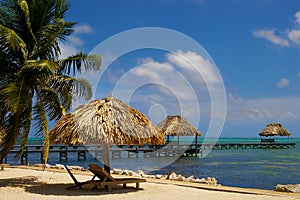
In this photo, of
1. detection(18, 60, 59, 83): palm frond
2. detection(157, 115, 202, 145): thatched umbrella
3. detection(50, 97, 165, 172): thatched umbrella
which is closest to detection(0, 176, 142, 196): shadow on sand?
detection(50, 97, 165, 172): thatched umbrella

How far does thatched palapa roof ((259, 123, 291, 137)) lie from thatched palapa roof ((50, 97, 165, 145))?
45580 millimetres

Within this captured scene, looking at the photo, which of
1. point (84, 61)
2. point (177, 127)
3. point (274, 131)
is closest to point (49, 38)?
Result: point (84, 61)

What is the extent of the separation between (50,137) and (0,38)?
9.92ft

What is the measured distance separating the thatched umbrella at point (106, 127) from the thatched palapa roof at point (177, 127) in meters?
20.9

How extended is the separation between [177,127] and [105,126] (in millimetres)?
22636

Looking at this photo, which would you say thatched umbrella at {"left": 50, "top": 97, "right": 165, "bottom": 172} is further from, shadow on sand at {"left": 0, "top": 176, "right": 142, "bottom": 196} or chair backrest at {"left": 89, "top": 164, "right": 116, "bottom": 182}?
shadow on sand at {"left": 0, "top": 176, "right": 142, "bottom": 196}

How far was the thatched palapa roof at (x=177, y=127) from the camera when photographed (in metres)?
31.2

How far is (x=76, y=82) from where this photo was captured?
37.4 ft

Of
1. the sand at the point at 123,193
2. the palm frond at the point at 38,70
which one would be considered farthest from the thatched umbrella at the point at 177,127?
the palm frond at the point at 38,70

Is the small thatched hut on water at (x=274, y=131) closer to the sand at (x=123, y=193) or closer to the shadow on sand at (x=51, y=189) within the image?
the sand at (x=123, y=193)

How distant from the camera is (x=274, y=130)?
173ft

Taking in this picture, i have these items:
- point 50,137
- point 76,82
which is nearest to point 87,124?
point 50,137

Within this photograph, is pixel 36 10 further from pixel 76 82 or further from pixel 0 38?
pixel 76 82

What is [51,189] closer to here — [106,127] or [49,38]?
[106,127]
